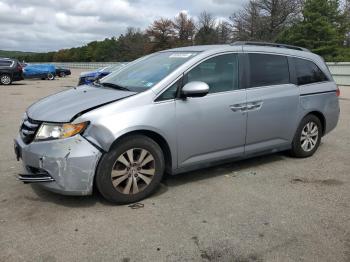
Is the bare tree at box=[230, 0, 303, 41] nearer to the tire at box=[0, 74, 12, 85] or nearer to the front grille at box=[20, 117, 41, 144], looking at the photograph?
the tire at box=[0, 74, 12, 85]

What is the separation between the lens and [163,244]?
11.6 feet

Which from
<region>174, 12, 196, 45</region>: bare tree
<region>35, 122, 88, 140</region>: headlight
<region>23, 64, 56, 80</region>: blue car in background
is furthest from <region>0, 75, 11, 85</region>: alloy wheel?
<region>174, 12, 196, 45</region>: bare tree

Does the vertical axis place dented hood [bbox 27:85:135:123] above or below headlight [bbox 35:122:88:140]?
above

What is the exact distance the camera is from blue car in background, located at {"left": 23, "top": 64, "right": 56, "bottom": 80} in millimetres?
32291

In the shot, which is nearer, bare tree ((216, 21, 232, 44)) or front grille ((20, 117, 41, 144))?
front grille ((20, 117, 41, 144))

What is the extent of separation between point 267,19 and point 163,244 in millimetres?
47452

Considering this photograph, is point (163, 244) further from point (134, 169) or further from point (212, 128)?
point (212, 128)

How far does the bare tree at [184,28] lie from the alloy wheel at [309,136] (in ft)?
242

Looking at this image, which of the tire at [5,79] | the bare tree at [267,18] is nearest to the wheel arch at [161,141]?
the tire at [5,79]

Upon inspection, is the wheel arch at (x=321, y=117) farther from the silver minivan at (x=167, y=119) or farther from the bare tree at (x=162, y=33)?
the bare tree at (x=162, y=33)

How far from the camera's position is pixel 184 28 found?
3152 inches

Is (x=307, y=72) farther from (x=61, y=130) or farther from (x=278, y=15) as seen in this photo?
(x=278, y=15)

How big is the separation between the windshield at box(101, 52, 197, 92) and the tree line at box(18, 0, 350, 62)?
27.4 m

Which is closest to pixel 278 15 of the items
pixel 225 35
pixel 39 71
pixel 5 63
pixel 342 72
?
pixel 225 35
